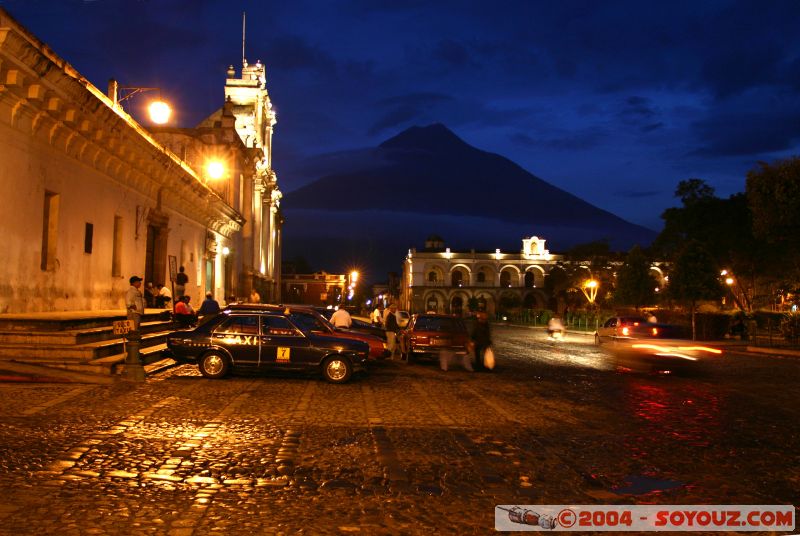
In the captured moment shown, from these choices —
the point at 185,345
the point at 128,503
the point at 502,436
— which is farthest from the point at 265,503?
the point at 185,345

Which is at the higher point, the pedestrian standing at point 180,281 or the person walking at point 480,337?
the pedestrian standing at point 180,281

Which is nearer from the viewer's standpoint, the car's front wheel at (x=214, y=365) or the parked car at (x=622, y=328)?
the car's front wheel at (x=214, y=365)

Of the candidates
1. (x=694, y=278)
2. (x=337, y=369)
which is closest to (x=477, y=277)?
(x=694, y=278)

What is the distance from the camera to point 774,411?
1130 cm

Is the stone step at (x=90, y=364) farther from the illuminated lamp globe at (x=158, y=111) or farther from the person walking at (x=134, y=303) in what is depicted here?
the illuminated lamp globe at (x=158, y=111)

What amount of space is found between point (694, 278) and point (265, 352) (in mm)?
28717

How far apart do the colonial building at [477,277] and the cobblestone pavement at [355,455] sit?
105 metres

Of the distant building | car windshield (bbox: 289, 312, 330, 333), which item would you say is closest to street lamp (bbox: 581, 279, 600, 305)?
the distant building

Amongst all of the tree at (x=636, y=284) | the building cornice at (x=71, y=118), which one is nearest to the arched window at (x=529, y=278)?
the tree at (x=636, y=284)

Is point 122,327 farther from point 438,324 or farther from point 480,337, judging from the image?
point 438,324

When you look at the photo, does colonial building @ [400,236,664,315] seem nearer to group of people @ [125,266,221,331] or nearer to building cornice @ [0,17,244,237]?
group of people @ [125,266,221,331]

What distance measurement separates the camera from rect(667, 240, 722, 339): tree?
118ft

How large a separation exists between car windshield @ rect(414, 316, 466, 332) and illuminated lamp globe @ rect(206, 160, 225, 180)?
23.1 metres

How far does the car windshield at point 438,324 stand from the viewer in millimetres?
18969
